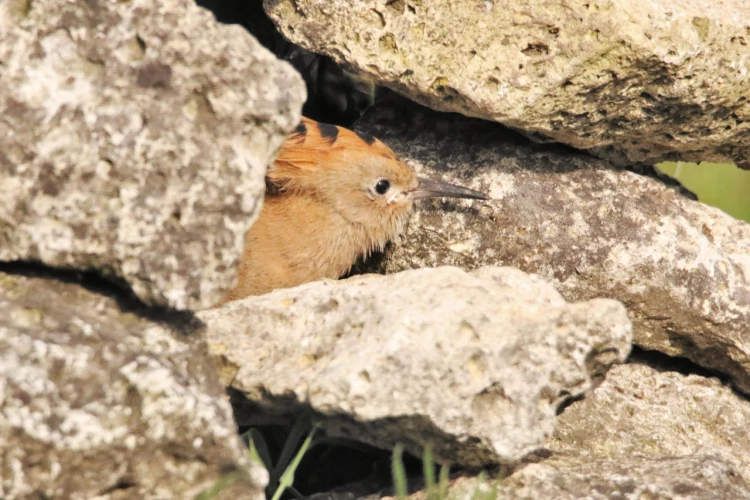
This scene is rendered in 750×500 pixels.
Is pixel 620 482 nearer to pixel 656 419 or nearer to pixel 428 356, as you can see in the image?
pixel 428 356

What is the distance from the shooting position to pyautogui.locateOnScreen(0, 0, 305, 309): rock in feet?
10.2

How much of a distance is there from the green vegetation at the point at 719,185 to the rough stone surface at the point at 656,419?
→ 382 cm

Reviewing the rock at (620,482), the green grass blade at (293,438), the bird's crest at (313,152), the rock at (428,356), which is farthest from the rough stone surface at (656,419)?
the bird's crest at (313,152)

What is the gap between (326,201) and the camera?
495cm

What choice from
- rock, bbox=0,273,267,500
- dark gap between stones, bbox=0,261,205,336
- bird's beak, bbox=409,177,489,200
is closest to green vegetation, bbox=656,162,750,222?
bird's beak, bbox=409,177,489,200

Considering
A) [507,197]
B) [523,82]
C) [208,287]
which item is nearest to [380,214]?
[507,197]

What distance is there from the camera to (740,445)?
4.78 meters

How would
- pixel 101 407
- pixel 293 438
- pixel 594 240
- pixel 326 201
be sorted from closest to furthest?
pixel 101 407 → pixel 293 438 → pixel 594 240 → pixel 326 201

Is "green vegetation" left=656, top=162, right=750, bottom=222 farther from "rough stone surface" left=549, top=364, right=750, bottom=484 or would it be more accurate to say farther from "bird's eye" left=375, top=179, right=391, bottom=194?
"bird's eye" left=375, top=179, right=391, bottom=194

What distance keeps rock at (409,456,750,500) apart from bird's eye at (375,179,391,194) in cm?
155

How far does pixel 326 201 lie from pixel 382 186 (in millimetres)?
266

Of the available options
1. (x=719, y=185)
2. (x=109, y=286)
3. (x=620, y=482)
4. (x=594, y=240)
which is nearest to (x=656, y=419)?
(x=594, y=240)

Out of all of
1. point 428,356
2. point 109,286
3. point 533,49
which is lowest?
point 109,286

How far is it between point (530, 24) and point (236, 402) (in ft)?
6.04
